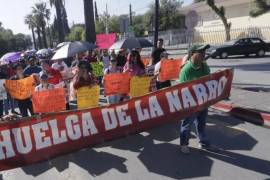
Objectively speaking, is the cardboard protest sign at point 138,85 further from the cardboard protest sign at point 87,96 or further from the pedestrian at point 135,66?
the cardboard protest sign at point 87,96

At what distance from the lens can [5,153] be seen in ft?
20.8

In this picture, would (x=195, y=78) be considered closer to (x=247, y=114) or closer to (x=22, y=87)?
(x=247, y=114)

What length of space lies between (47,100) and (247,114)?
441 cm

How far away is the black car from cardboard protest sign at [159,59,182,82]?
638 inches

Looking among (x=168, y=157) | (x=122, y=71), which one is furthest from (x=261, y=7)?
(x=168, y=157)

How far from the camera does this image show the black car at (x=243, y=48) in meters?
27.9

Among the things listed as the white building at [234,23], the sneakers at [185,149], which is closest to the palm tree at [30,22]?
the white building at [234,23]

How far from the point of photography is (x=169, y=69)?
11.6 metres

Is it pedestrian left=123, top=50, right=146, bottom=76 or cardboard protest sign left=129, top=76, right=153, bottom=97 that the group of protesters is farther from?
cardboard protest sign left=129, top=76, right=153, bottom=97

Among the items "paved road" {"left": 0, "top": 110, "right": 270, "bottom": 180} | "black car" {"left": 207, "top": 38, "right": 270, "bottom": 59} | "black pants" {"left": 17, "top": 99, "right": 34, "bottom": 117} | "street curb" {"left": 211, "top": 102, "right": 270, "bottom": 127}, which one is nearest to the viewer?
"paved road" {"left": 0, "top": 110, "right": 270, "bottom": 180}

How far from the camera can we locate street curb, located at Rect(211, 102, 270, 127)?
8.80m

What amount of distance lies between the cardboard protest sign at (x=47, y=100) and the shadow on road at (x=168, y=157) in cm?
133

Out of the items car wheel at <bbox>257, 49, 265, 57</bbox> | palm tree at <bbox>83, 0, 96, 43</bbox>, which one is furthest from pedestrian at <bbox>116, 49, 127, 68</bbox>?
car wheel at <bbox>257, 49, 265, 57</bbox>

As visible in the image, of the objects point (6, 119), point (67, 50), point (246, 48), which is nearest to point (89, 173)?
point (6, 119)
